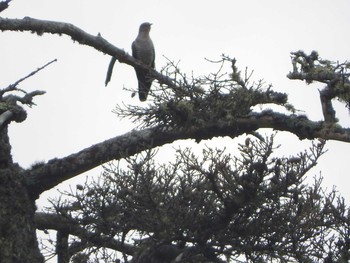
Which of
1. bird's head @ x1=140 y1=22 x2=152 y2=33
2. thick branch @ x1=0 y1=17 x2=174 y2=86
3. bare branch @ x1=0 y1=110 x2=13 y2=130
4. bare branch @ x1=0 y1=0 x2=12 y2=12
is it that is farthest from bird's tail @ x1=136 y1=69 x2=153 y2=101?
bird's head @ x1=140 y1=22 x2=152 y2=33

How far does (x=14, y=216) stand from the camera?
344 inches

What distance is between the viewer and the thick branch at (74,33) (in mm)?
8316

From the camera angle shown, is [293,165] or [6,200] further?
[6,200]

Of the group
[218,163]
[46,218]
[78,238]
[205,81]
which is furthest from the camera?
[46,218]

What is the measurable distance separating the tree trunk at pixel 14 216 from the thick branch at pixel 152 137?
0.57 ft

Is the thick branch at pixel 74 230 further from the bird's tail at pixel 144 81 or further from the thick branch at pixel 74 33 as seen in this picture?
the thick branch at pixel 74 33

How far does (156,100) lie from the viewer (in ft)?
27.0

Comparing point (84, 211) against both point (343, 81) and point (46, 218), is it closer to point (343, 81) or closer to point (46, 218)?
point (46, 218)

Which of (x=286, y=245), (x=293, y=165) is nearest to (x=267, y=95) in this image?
(x=293, y=165)

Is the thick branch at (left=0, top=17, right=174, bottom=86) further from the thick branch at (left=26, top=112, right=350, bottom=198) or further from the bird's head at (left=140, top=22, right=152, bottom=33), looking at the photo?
the bird's head at (left=140, top=22, right=152, bottom=33)

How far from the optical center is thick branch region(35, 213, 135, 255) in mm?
8383

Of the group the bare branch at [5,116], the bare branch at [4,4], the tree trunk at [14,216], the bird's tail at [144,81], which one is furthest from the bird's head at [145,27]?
the bare branch at [4,4]

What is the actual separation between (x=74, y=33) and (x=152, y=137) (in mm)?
1377

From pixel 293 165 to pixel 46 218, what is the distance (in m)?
3.04
